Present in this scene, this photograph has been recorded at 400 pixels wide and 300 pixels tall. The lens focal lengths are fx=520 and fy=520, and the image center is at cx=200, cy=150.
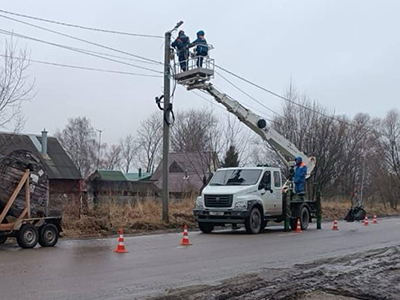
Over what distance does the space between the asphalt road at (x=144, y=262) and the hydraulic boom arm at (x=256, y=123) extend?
664 centimetres

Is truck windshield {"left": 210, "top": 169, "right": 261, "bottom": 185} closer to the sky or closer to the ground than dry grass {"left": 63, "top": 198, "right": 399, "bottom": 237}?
closer to the sky

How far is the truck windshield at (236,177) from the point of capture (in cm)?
1855

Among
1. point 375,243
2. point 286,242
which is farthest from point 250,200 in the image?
point 375,243

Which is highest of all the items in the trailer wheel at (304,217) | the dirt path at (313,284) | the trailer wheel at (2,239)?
the trailer wheel at (304,217)

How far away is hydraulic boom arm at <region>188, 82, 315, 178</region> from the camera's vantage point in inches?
833

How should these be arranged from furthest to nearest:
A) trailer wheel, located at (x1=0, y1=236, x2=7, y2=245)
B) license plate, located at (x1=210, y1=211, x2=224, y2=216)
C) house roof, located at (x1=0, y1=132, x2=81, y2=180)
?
house roof, located at (x1=0, y1=132, x2=81, y2=180), license plate, located at (x1=210, y1=211, x2=224, y2=216), trailer wheel, located at (x1=0, y1=236, x2=7, y2=245)

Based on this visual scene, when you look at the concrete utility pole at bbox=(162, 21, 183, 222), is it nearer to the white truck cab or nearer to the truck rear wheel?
the white truck cab

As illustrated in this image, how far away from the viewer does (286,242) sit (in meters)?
15.0

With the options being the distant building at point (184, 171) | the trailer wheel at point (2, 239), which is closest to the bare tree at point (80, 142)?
the distant building at point (184, 171)

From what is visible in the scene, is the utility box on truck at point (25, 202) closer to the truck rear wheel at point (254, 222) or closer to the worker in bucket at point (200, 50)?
the truck rear wheel at point (254, 222)

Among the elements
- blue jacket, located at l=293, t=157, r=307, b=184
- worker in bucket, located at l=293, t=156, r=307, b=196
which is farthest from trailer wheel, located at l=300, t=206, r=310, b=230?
blue jacket, located at l=293, t=157, r=307, b=184

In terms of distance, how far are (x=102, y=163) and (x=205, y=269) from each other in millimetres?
81645

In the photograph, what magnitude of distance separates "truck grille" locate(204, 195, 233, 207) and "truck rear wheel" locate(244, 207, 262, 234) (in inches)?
33.5

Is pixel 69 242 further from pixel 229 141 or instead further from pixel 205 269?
pixel 229 141
